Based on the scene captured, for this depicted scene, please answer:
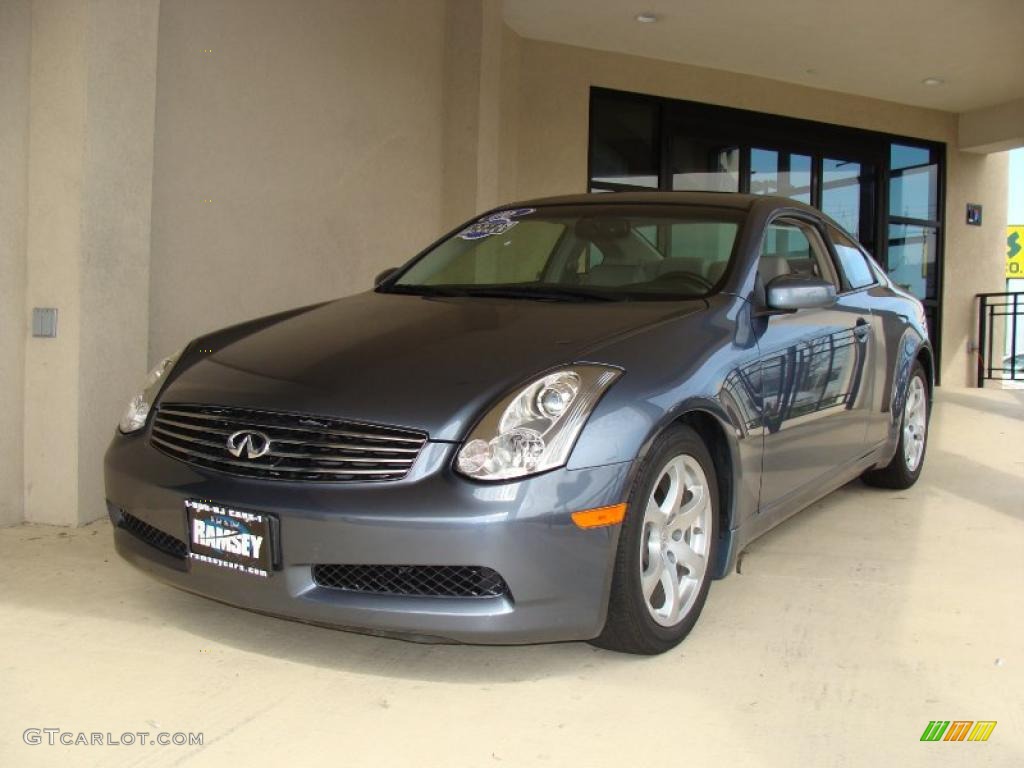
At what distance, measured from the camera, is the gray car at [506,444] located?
2191 mm

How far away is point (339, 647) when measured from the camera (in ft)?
8.63

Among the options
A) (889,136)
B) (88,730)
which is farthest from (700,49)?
(88,730)

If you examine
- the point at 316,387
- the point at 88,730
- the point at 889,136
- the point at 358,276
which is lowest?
the point at 88,730

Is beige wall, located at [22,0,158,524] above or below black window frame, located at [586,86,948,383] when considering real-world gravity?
below

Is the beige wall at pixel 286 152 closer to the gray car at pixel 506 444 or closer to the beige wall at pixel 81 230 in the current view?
the beige wall at pixel 81 230

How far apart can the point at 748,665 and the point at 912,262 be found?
10.3 m

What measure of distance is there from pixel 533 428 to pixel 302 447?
1.85 feet

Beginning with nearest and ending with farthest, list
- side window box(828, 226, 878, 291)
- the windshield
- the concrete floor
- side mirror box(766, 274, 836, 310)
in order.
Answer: the concrete floor < side mirror box(766, 274, 836, 310) < the windshield < side window box(828, 226, 878, 291)

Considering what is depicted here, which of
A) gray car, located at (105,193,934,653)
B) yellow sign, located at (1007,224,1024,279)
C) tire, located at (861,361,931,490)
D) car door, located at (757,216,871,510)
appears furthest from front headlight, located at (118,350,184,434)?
yellow sign, located at (1007,224,1024,279)

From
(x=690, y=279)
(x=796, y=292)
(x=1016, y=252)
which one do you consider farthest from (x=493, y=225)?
(x=1016, y=252)

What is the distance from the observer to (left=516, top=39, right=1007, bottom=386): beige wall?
8.73 m

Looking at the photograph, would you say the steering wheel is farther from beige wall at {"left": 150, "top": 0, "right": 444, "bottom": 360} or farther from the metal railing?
the metal railing

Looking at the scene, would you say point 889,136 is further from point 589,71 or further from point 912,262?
point 589,71

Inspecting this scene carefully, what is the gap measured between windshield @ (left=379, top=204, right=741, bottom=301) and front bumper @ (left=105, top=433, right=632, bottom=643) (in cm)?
102
